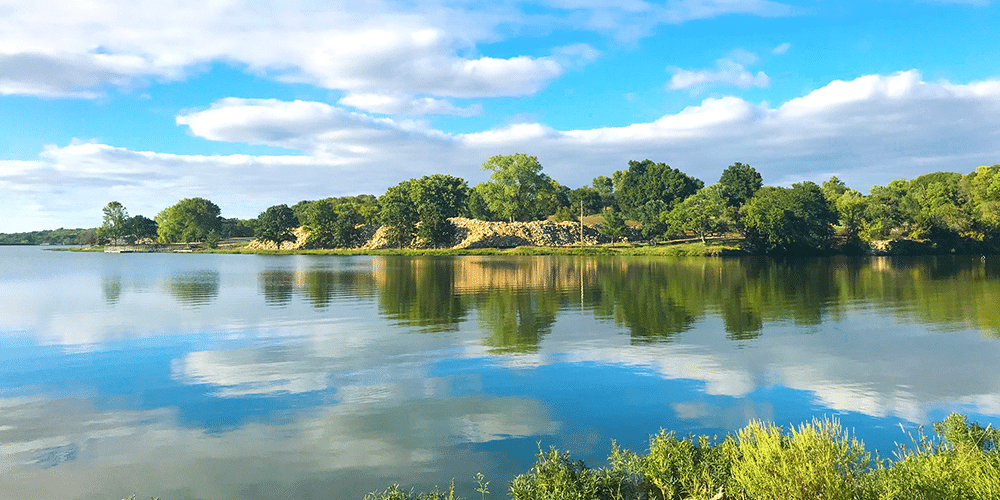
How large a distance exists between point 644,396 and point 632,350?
7.11 metres

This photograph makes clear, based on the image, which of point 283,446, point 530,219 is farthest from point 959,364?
point 530,219

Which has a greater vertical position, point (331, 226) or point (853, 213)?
point (331, 226)

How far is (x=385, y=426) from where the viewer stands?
15.4 metres

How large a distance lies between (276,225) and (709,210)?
127 metres

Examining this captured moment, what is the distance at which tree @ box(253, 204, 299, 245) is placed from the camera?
613 feet

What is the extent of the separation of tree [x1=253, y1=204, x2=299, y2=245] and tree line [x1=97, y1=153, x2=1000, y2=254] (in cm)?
33

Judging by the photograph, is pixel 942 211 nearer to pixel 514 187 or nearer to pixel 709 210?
pixel 709 210

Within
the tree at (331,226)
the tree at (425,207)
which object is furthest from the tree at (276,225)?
the tree at (425,207)

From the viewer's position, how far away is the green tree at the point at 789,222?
111125 mm

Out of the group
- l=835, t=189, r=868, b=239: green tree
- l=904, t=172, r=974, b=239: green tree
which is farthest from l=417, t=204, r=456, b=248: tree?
l=904, t=172, r=974, b=239: green tree

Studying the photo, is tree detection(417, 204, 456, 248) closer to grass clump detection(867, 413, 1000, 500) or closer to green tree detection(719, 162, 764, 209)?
green tree detection(719, 162, 764, 209)

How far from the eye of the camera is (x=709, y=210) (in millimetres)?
125812

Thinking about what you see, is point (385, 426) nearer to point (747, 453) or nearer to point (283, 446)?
point (283, 446)

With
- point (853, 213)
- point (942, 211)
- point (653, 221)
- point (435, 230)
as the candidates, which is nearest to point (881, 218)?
point (853, 213)
